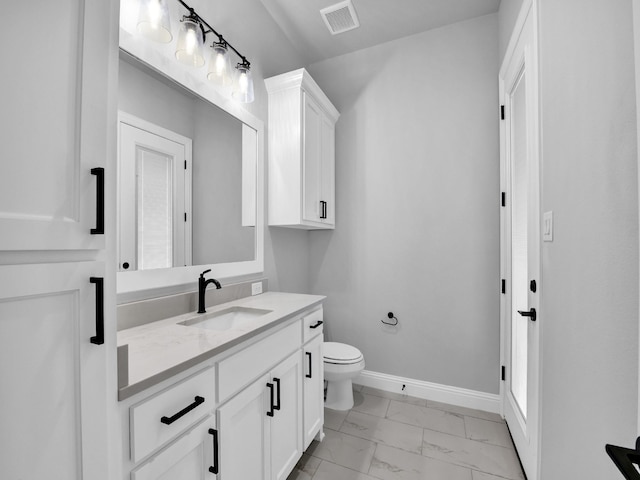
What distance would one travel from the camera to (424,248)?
2.41 meters

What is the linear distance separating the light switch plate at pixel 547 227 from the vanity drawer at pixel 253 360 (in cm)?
118

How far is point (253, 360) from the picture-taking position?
1.20 m

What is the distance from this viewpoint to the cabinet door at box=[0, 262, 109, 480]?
0.51 m

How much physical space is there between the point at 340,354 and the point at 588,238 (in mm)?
1719

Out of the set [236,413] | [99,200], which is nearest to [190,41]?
[99,200]

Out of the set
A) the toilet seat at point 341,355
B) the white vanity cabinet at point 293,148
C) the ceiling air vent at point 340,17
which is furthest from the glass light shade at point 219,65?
the toilet seat at point 341,355

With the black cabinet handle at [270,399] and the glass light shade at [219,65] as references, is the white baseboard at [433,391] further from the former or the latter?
the glass light shade at [219,65]

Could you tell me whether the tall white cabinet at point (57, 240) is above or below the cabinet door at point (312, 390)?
above

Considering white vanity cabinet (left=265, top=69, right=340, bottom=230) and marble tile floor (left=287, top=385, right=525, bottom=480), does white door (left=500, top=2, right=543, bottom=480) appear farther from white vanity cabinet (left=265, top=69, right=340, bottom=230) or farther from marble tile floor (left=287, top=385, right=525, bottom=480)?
white vanity cabinet (left=265, top=69, right=340, bottom=230)

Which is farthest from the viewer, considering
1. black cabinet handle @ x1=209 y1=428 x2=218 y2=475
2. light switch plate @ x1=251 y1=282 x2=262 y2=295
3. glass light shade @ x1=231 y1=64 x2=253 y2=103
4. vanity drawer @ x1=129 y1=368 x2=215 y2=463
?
light switch plate @ x1=251 y1=282 x2=262 y2=295

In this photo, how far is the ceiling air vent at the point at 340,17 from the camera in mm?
2150

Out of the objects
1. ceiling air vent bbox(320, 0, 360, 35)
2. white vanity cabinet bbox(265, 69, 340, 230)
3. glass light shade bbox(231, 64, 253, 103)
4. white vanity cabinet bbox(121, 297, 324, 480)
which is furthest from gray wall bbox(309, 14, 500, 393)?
glass light shade bbox(231, 64, 253, 103)

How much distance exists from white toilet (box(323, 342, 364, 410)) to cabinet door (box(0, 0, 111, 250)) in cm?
183

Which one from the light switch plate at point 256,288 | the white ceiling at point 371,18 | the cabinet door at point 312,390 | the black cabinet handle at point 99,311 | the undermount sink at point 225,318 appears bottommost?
the cabinet door at point 312,390
